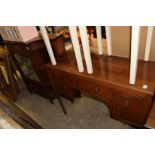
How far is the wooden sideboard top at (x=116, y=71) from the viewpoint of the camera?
117 centimetres

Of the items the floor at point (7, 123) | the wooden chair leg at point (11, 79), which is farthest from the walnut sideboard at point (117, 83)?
the wooden chair leg at point (11, 79)

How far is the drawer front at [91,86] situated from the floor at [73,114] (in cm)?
50

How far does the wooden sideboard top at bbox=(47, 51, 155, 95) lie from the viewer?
3.85 feet

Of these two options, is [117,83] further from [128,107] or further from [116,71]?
[128,107]

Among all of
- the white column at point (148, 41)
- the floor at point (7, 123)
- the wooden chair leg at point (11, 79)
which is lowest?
the wooden chair leg at point (11, 79)

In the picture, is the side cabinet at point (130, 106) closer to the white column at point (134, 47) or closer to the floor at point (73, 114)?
the white column at point (134, 47)

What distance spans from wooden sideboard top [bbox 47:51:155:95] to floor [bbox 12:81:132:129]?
76cm

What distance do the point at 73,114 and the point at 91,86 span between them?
29.1 inches

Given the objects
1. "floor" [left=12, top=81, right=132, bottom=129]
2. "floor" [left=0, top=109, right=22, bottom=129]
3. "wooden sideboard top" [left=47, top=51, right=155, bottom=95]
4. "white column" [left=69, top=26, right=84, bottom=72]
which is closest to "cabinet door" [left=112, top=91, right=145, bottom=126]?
"wooden sideboard top" [left=47, top=51, right=155, bottom=95]

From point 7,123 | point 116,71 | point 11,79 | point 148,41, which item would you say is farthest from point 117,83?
point 11,79
